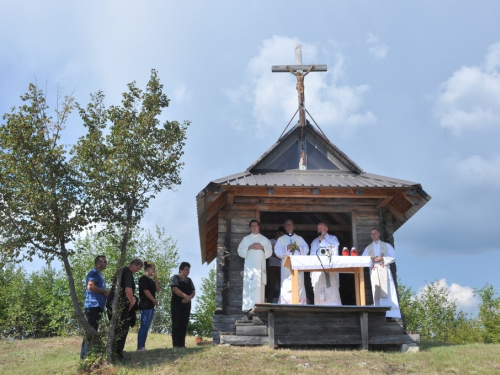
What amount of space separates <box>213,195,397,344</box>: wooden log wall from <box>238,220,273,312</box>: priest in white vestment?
0.37 metres

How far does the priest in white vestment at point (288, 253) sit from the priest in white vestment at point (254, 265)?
0.33 m

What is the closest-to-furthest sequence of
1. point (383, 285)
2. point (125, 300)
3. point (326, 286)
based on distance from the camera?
point (125, 300) < point (383, 285) < point (326, 286)

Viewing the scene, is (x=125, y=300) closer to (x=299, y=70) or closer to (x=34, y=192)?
(x=34, y=192)

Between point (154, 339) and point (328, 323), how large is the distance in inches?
370

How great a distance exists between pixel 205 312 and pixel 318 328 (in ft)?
81.2

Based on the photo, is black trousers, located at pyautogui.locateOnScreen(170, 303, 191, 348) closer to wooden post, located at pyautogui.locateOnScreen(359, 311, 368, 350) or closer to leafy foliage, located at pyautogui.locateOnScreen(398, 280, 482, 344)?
wooden post, located at pyautogui.locateOnScreen(359, 311, 368, 350)

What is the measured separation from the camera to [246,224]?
1282 cm

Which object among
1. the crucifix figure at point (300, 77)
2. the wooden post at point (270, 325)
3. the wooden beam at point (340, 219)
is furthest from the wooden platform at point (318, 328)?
the crucifix figure at point (300, 77)

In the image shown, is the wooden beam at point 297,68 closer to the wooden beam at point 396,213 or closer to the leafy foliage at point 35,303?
the wooden beam at point 396,213

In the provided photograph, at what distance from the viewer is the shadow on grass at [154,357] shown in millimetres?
8930

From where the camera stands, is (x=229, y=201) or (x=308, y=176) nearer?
(x=229, y=201)

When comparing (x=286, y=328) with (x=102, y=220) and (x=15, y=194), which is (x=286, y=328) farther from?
(x=15, y=194)

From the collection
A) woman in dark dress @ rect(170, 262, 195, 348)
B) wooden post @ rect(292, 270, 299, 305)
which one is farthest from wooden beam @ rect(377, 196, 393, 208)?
woman in dark dress @ rect(170, 262, 195, 348)

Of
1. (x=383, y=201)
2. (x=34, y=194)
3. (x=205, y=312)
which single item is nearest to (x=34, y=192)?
(x=34, y=194)
